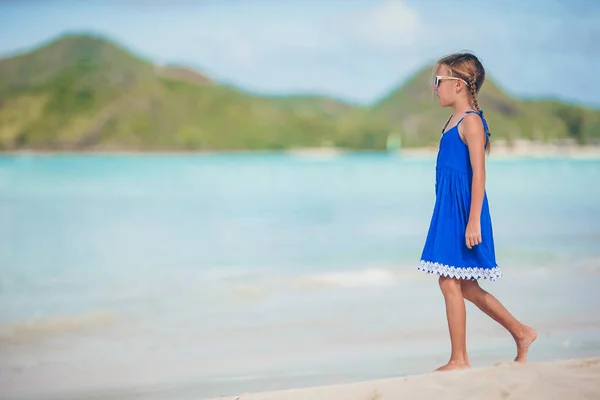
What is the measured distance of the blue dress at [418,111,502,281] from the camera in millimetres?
2439

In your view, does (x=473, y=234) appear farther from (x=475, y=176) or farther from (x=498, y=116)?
(x=498, y=116)

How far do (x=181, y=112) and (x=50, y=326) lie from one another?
154 feet

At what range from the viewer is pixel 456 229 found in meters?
2.45

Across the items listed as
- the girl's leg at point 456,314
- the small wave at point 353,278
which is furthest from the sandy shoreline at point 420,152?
the girl's leg at point 456,314

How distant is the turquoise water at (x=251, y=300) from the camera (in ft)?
11.1

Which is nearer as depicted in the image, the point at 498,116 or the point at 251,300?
the point at 251,300

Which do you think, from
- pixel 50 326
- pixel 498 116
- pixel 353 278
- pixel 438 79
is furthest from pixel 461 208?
pixel 498 116

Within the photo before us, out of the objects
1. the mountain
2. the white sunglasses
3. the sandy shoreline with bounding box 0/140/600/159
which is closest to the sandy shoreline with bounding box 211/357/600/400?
the white sunglasses

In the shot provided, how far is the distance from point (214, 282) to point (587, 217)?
A: 5323 millimetres

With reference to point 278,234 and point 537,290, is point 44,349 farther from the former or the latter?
point 278,234

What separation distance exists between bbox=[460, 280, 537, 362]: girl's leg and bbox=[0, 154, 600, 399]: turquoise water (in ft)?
2.47

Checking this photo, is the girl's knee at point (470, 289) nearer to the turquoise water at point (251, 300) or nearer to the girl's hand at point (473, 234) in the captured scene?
the girl's hand at point (473, 234)

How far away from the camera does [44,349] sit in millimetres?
3727

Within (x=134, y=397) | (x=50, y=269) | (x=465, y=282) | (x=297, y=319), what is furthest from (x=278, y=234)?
(x=465, y=282)
